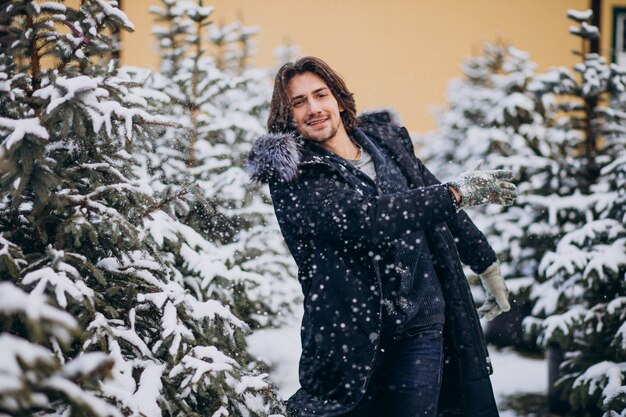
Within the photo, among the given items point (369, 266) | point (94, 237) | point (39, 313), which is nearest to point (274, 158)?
point (369, 266)

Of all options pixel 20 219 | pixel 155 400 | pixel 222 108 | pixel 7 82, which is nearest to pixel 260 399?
pixel 155 400

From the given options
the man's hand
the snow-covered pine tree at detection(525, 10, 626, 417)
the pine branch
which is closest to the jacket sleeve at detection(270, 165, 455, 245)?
the pine branch

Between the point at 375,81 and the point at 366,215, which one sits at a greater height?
the point at 375,81

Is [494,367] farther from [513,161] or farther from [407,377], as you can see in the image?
[407,377]

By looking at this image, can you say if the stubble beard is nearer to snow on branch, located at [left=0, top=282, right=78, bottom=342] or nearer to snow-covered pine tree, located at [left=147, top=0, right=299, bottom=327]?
snow-covered pine tree, located at [left=147, top=0, right=299, bottom=327]

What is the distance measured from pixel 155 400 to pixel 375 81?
23.6 feet

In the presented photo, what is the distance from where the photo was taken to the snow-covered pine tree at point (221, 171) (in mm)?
3680

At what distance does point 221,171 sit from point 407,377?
2381 millimetres

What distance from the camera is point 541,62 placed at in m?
8.70

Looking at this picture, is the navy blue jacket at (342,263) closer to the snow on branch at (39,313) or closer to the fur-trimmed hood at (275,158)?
the fur-trimmed hood at (275,158)

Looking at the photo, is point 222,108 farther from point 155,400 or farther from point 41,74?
point 155,400

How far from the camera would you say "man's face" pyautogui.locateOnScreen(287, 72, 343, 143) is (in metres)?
2.65

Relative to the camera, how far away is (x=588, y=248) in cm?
405

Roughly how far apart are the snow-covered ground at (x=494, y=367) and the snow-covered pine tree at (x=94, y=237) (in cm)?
231
